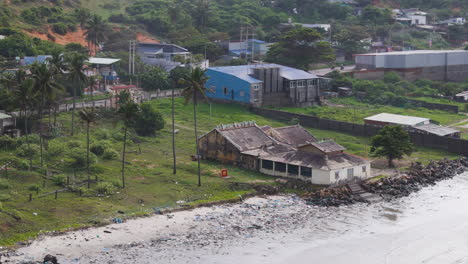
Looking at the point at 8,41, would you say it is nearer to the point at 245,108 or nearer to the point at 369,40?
the point at 245,108

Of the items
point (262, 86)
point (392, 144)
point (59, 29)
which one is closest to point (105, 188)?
point (392, 144)

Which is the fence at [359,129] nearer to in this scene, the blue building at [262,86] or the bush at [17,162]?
the blue building at [262,86]

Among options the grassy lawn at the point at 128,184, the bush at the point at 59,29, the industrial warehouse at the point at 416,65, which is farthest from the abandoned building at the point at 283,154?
the bush at the point at 59,29

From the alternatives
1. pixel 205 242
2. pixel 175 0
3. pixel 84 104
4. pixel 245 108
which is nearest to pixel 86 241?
pixel 205 242

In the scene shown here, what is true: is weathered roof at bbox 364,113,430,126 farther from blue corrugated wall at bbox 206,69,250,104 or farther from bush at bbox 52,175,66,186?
bush at bbox 52,175,66,186

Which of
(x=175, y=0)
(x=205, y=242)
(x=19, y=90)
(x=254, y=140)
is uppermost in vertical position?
(x=175, y=0)

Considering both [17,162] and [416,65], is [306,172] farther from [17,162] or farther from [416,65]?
[416,65]
